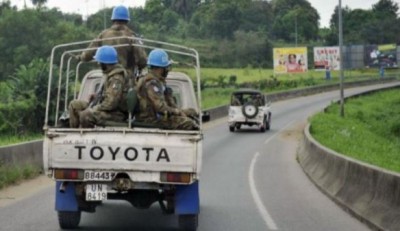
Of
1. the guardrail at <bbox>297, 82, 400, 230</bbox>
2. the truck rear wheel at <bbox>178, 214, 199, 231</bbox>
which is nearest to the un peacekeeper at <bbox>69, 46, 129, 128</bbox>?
the truck rear wheel at <bbox>178, 214, 199, 231</bbox>

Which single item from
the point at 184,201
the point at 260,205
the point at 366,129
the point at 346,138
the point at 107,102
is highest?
the point at 107,102

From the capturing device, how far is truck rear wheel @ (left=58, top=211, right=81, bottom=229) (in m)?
9.99

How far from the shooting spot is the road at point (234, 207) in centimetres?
1089

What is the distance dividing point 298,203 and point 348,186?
1.04 meters

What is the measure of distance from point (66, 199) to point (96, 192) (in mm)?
695

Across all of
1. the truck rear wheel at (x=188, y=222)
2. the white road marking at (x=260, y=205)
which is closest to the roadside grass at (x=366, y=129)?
the white road marking at (x=260, y=205)

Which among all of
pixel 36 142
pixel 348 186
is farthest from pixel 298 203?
pixel 36 142

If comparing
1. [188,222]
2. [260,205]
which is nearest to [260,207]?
[260,205]

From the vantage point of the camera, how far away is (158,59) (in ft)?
32.9

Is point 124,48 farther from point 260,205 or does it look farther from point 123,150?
point 260,205

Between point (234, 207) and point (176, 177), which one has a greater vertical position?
point (176, 177)

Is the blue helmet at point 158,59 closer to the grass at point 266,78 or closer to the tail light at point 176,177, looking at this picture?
the tail light at point 176,177

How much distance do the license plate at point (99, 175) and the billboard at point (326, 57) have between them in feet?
267

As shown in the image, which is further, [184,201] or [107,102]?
[107,102]
